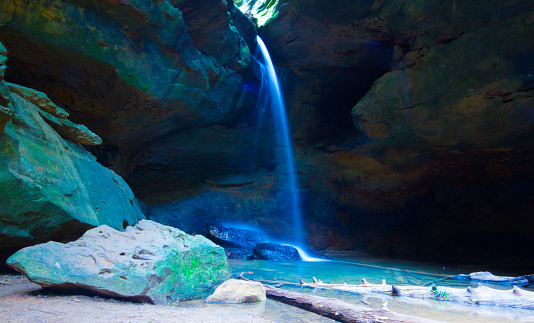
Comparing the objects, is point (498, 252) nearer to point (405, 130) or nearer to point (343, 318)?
point (405, 130)

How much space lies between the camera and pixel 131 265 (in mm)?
3410

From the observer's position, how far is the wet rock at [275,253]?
11.1 metres

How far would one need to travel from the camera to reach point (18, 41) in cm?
673

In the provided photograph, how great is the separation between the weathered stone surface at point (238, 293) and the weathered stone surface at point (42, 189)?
2.22 meters

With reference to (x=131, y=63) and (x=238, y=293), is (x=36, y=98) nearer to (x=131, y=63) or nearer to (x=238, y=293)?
(x=131, y=63)

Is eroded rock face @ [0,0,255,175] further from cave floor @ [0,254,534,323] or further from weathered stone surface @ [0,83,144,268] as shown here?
cave floor @ [0,254,534,323]

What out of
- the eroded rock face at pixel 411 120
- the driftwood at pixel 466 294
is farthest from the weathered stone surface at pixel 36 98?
the eroded rock face at pixel 411 120

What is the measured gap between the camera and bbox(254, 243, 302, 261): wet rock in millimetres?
11055

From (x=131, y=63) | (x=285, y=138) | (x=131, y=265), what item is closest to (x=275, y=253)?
(x=285, y=138)

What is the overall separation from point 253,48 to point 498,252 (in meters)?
12.4

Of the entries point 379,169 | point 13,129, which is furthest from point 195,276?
point 379,169

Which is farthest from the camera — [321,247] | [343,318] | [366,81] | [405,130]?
[321,247]

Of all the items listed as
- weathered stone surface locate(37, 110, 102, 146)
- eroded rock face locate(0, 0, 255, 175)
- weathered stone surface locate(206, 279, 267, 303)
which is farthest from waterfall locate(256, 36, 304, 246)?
weathered stone surface locate(206, 279, 267, 303)

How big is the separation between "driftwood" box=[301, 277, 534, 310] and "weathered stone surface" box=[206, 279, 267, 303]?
1679 millimetres
